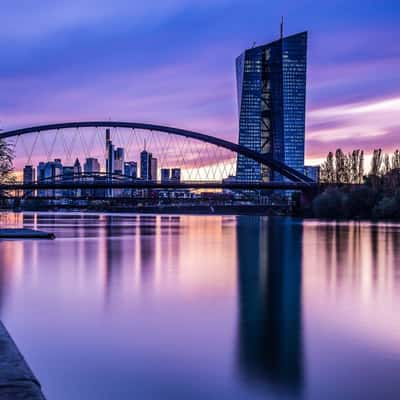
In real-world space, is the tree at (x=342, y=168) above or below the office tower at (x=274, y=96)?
below

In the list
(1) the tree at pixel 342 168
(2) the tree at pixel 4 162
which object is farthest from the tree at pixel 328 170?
(2) the tree at pixel 4 162

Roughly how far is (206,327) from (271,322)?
124 centimetres

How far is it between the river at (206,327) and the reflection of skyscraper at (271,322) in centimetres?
3

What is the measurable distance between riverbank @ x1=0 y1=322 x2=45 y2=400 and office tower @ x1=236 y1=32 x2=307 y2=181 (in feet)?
523

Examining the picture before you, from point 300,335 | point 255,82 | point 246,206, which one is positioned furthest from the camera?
point 255,82

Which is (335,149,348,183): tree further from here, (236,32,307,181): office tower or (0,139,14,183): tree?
(236,32,307,181): office tower

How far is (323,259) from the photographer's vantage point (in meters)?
24.4

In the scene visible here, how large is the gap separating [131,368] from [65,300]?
6257mm

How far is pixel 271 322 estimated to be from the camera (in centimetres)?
1155

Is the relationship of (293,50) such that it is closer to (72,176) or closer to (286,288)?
(72,176)

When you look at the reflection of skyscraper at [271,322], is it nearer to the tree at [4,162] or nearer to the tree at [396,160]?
the tree at [4,162]

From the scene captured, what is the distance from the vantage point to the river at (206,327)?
7602 millimetres

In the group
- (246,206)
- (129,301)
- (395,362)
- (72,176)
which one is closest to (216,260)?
(129,301)

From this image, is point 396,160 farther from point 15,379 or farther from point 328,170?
point 15,379
